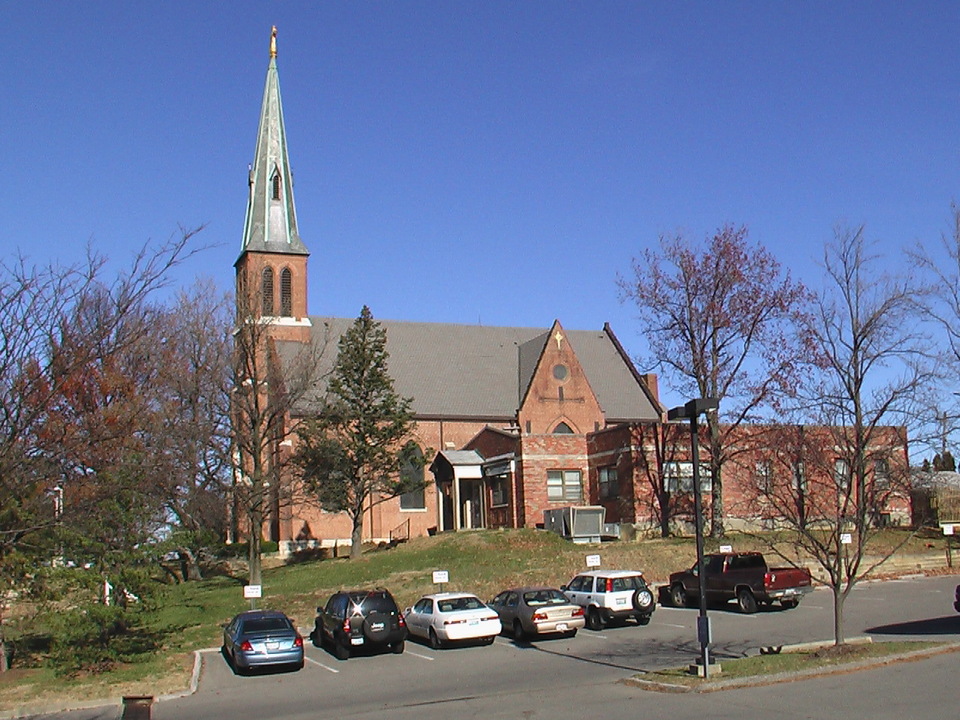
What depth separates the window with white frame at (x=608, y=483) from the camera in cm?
4516

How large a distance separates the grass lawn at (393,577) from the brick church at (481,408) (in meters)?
4.59

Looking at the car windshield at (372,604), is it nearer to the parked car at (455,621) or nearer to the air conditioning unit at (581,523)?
the parked car at (455,621)

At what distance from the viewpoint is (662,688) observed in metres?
16.7

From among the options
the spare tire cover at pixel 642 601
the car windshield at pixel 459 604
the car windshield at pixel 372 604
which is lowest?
the spare tire cover at pixel 642 601

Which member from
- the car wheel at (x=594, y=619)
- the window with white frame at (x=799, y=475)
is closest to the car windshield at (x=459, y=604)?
the car wheel at (x=594, y=619)

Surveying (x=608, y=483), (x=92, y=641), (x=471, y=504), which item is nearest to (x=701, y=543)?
(x=92, y=641)

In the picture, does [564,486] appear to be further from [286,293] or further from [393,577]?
[286,293]

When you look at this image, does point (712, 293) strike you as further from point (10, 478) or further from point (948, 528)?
point (10, 478)

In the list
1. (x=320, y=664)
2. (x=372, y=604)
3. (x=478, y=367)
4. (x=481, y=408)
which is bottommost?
(x=320, y=664)

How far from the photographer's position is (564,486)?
154ft

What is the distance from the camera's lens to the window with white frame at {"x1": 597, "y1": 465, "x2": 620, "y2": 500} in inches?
1778

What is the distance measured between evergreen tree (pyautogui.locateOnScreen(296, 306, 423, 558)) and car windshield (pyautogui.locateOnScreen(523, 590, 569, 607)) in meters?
17.8

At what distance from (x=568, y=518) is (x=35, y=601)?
23.1 metres

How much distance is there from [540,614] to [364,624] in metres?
4.36
